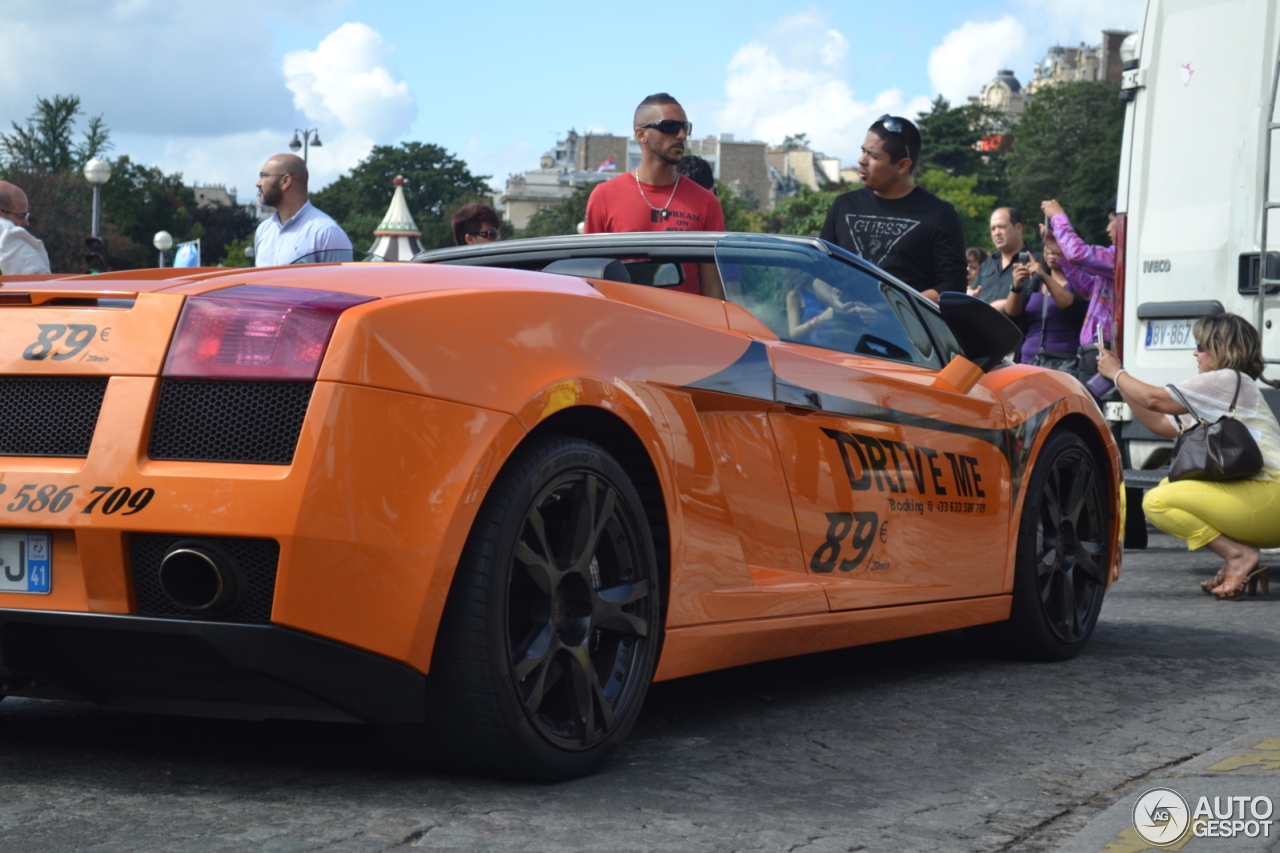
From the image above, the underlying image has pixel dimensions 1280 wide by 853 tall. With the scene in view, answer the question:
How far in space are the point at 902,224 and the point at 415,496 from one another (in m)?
4.29

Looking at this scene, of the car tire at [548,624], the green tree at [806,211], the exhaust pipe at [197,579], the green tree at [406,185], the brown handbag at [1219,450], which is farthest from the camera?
the green tree at [406,185]

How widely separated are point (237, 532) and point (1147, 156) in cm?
747

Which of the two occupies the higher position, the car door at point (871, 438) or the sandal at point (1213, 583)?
the car door at point (871, 438)

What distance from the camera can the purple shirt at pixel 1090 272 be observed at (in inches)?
427

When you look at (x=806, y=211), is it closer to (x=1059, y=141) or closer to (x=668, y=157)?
(x=1059, y=141)

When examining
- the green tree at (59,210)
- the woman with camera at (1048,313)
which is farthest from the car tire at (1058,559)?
the green tree at (59,210)

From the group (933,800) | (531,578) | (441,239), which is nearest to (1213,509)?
(933,800)

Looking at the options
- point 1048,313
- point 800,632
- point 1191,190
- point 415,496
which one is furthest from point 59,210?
point 415,496

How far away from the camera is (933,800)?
344 cm

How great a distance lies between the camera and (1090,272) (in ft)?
36.4

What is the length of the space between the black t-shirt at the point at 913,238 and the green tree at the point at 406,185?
109855 millimetres

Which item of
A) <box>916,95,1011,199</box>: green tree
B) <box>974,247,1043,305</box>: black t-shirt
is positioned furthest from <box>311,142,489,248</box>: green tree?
<box>974,247,1043,305</box>: black t-shirt

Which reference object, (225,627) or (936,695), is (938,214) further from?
(225,627)

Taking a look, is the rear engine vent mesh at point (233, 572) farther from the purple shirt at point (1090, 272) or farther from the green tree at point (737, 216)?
the green tree at point (737, 216)
